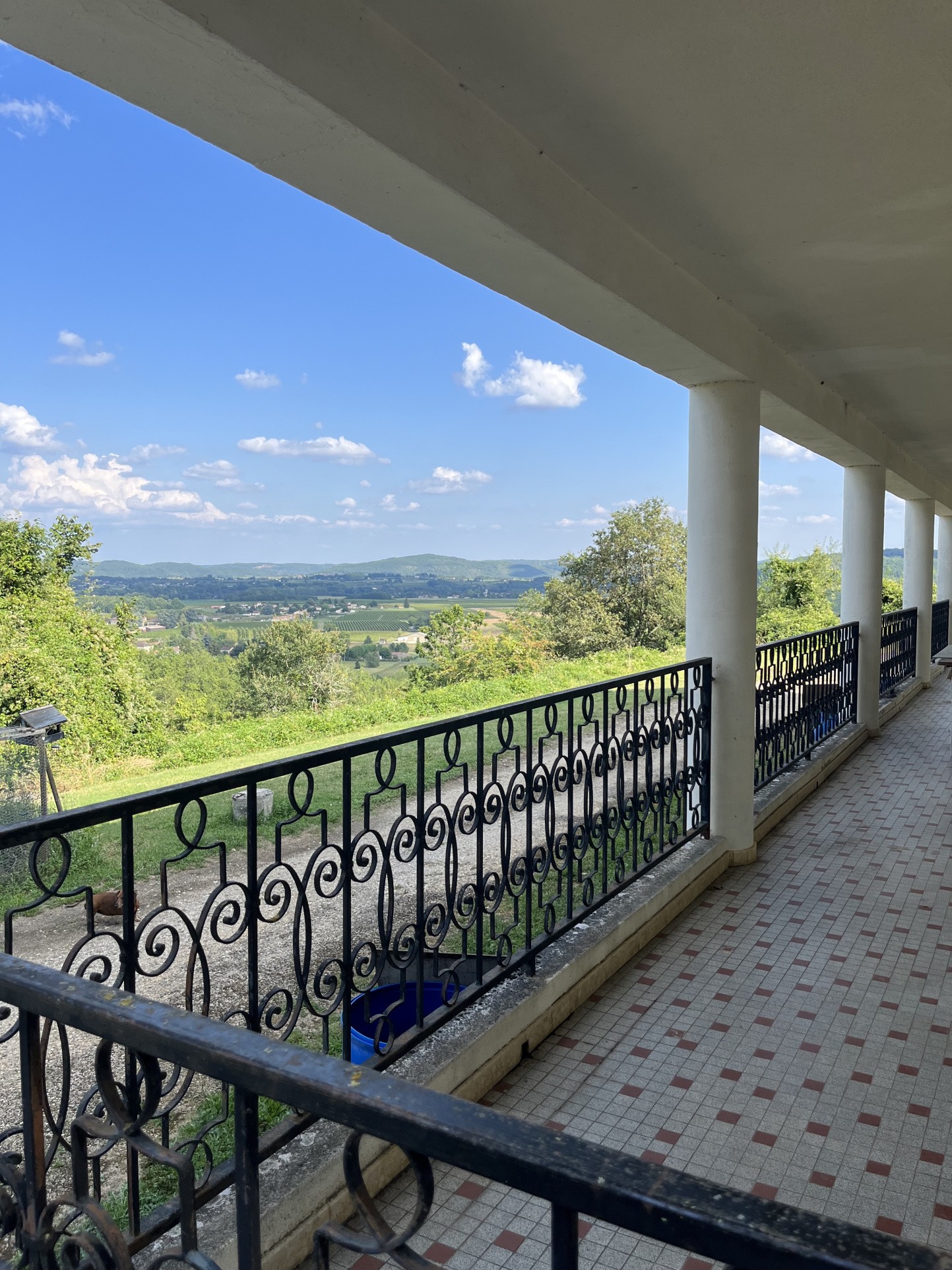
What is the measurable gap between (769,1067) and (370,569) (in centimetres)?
5198

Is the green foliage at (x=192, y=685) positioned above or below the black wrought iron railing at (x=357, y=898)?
below

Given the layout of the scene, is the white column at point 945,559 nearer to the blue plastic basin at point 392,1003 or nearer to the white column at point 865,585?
the white column at point 865,585

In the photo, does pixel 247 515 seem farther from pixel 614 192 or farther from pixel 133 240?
pixel 614 192

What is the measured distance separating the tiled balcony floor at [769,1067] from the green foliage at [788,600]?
2200 centimetres

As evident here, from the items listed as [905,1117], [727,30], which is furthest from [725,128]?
[905,1117]

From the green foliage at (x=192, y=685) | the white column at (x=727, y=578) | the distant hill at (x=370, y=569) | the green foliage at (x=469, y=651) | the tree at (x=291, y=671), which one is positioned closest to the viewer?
the white column at (x=727, y=578)

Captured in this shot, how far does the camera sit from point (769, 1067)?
2.55 meters

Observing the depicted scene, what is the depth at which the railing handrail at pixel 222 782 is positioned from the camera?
1382 millimetres

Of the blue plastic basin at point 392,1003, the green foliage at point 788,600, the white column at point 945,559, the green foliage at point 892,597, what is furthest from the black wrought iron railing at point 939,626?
the blue plastic basin at point 392,1003

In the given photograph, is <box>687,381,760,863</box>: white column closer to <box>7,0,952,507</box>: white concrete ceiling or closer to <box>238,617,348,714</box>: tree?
<box>7,0,952,507</box>: white concrete ceiling

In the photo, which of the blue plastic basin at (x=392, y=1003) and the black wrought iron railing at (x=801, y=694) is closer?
the blue plastic basin at (x=392, y=1003)

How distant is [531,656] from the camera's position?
1180 inches

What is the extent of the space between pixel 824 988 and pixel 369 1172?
181 cm

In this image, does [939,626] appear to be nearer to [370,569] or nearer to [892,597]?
[892,597]
